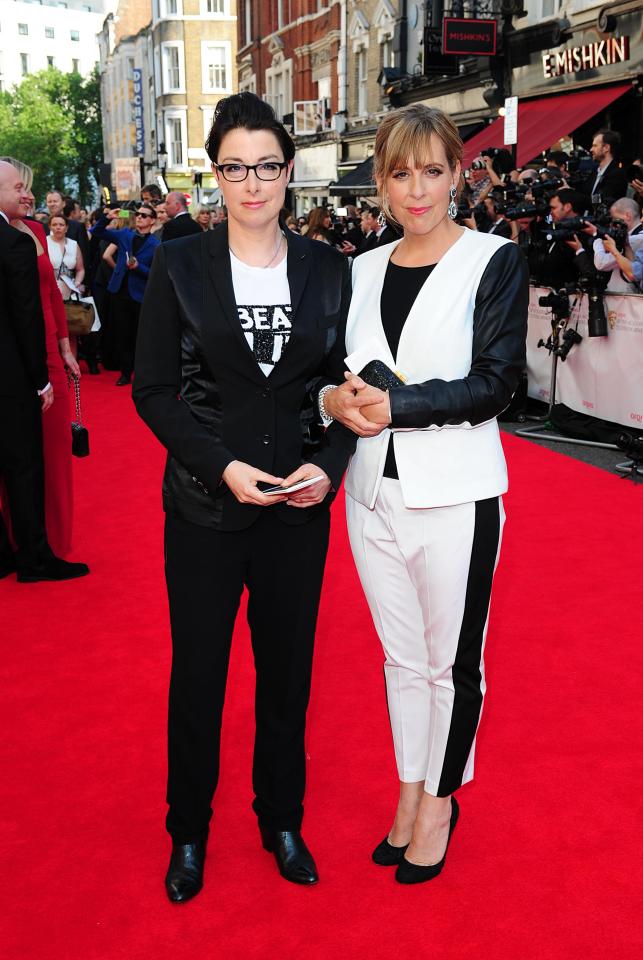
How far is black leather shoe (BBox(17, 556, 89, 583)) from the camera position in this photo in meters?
5.20

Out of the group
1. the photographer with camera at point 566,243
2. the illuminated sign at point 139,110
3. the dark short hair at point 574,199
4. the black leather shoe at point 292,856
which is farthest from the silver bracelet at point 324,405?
the illuminated sign at point 139,110

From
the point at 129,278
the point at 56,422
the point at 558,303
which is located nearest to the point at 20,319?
the point at 56,422

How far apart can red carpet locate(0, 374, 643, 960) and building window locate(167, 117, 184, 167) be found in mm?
48823

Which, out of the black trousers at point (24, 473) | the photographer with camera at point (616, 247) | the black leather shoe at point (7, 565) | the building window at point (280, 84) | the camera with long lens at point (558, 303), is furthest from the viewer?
the building window at point (280, 84)

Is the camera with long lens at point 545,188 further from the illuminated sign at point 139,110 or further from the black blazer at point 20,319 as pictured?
the illuminated sign at point 139,110

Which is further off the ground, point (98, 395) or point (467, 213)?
point (467, 213)

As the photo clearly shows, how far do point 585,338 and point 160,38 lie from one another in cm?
4889

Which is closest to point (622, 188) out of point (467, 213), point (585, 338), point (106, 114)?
point (467, 213)

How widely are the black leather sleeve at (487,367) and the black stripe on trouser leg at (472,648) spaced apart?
288 mm

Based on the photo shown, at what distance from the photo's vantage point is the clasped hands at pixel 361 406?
7.70ft

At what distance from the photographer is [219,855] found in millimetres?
2848

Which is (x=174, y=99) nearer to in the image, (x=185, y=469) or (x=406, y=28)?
(x=406, y=28)

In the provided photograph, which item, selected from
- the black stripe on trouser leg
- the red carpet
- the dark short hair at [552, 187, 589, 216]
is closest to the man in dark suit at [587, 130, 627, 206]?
the dark short hair at [552, 187, 589, 216]

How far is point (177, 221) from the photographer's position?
413 inches
